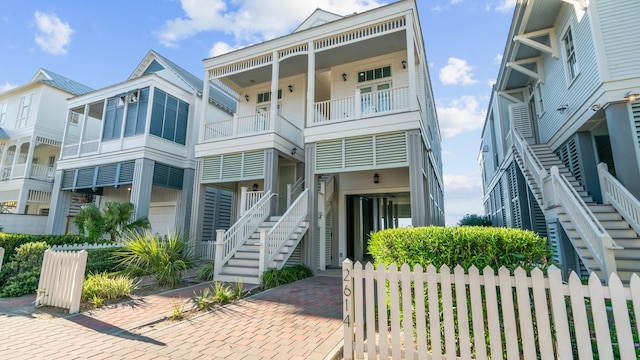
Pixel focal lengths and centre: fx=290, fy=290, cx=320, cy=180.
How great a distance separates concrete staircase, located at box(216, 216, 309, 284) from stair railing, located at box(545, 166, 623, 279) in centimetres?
641

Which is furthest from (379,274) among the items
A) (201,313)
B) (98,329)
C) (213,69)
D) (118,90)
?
(118,90)

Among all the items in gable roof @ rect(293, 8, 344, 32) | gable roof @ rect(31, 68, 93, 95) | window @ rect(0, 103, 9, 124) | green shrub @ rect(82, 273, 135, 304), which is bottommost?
green shrub @ rect(82, 273, 135, 304)

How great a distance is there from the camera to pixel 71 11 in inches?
390

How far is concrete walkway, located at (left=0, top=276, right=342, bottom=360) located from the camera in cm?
337

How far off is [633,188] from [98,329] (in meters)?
10.1

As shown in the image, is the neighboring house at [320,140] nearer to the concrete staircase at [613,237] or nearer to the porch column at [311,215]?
the porch column at [311,215]

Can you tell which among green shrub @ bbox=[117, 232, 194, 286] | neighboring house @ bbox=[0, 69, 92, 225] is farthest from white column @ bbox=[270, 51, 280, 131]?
neighboring house @ bbox=[0, 69, 92, 225]

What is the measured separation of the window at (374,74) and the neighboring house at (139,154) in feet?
28.0

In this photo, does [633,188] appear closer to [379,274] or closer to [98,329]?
[379,274]

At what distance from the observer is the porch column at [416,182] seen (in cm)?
752

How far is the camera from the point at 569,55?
8.35m

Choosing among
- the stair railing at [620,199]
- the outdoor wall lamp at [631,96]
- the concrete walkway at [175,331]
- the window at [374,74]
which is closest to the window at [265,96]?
the window at [374,74]

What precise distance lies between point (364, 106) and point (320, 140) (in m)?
2.26

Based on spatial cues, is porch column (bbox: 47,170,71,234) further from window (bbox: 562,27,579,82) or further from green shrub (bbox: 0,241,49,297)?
window (bbox: 562,27,579,82)
